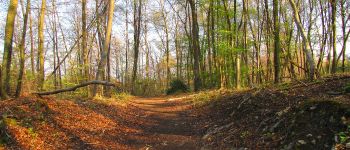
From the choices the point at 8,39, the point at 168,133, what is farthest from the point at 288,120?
the point at 8,39

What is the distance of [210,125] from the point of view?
9.95 m

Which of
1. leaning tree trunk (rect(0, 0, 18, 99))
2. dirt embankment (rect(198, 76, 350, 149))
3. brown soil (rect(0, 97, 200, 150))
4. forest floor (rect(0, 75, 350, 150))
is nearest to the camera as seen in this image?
dirt embankment (rect(198, 76, 350, 149))

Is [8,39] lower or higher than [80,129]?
higher

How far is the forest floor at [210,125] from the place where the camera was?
5.41 meters

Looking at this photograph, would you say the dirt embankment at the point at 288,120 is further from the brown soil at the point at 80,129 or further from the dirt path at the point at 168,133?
the brown soil at the point at 80,129

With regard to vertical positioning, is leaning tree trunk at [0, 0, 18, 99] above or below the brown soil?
above

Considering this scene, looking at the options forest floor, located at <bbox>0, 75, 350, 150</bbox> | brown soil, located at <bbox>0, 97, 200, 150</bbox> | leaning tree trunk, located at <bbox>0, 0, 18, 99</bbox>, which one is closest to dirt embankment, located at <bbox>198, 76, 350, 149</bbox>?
forest floor, located at <bbox>0, 75, 350, 150</bbox>

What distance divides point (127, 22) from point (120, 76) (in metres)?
18.1

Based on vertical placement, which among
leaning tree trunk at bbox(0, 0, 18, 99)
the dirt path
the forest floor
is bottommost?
the dirt path

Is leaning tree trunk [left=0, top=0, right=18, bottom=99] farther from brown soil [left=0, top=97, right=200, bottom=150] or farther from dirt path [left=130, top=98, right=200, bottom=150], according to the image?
dirt path [left=130, top=98, right=200, bottom=150]

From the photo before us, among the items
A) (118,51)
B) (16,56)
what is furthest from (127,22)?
(16,56)

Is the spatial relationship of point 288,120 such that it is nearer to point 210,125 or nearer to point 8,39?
point 210,125

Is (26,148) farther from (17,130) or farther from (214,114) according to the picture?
(214,114)

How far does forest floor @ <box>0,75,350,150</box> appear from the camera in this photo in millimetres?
5410
